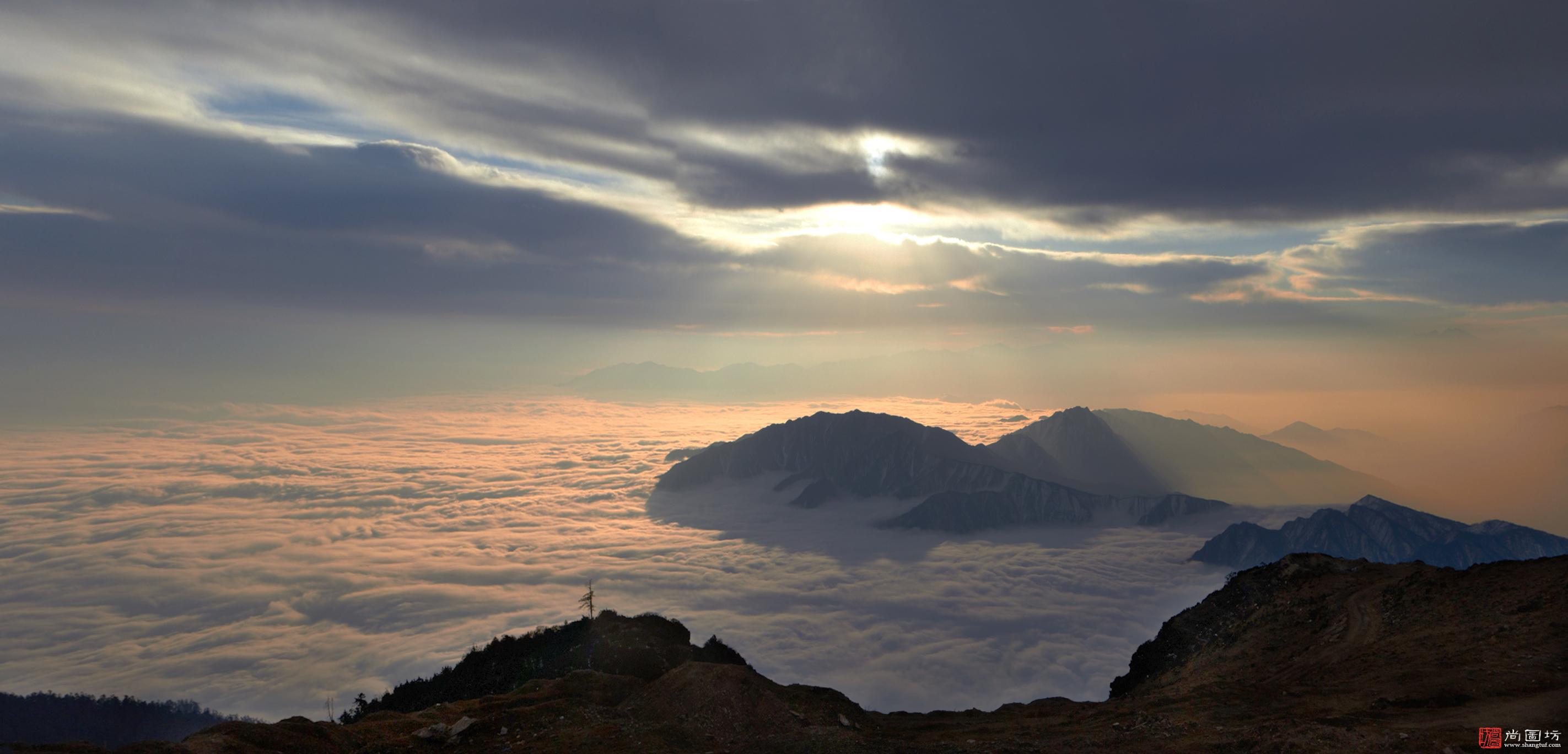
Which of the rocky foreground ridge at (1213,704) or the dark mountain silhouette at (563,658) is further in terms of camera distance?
the dark mountain silhouette at (563,658)

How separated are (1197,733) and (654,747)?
34.1 meters

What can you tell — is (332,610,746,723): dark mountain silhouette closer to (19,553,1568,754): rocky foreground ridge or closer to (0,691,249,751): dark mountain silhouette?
(19,553,1568,754): rocky foreground ridge

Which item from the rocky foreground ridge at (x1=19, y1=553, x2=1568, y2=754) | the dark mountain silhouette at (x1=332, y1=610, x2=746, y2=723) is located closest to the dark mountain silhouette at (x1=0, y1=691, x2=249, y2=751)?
the dark mountain silhouette at (x1=332, y1=610, x2=746, y2=723)

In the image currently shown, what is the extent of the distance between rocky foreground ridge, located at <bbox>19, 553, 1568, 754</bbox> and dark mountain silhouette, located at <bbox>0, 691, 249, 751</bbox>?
148 m

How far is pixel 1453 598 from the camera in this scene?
175ft

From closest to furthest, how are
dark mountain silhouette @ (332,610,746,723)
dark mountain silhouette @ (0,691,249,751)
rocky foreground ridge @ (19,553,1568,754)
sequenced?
1. rocky foreground ridge @ (19,553,1568,754)
2. dark mountain silhouette @ (332,610,746,723)
3. dark mountain silhouette @ (0,691,249,751)

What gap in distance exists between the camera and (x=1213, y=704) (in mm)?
47188

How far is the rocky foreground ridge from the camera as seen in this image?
3669 cm

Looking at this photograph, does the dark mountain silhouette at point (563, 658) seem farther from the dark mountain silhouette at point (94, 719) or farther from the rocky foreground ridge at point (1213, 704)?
the dark mountain silhouette at point (94, 719)

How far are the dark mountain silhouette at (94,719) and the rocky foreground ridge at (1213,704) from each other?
5816 inches

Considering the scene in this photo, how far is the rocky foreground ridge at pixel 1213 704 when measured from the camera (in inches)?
1444

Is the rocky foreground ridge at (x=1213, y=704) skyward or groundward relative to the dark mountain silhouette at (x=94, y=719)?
skyward

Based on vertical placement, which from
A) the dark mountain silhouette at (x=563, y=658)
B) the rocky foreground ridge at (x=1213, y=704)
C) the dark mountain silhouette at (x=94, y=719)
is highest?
the rocky foreground ridge at (x=1213, y=704)

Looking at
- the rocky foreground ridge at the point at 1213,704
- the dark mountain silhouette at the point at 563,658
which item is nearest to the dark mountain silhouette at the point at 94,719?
the dark mountain silhouette at the point at 563,658
